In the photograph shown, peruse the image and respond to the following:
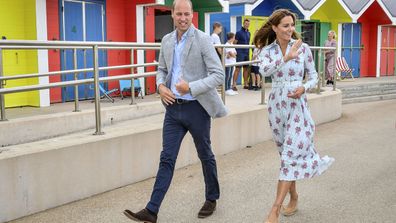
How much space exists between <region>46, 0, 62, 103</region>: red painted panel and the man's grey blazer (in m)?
6.45

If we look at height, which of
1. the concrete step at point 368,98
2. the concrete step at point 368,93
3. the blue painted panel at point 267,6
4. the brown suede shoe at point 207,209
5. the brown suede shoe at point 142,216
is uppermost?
the blue painted panel at point 267,6

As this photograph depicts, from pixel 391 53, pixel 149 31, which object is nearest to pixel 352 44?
pixel 391 53

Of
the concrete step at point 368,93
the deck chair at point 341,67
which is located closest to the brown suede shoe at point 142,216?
the concrete step at point 368,93

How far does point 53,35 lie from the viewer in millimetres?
10148

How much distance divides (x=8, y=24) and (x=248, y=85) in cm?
580

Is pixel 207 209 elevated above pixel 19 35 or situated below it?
below

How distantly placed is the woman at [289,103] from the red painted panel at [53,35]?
6.80 metres

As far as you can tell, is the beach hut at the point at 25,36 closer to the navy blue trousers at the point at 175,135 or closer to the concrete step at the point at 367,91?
the navy blue trousers at the point at 175,135

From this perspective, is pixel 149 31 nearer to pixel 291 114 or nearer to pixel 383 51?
pixel 291 114

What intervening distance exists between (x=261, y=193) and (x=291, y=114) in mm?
1304

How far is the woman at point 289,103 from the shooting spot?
4.06m

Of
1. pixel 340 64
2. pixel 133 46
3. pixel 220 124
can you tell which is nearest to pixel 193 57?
pixel 133 46

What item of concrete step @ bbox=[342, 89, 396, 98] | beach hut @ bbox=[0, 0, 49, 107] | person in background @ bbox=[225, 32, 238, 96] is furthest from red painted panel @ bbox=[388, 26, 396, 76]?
beach hut @ bbox=[0, 0, 49, 107]

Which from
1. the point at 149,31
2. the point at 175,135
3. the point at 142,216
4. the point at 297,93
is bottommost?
the point at 142,216
